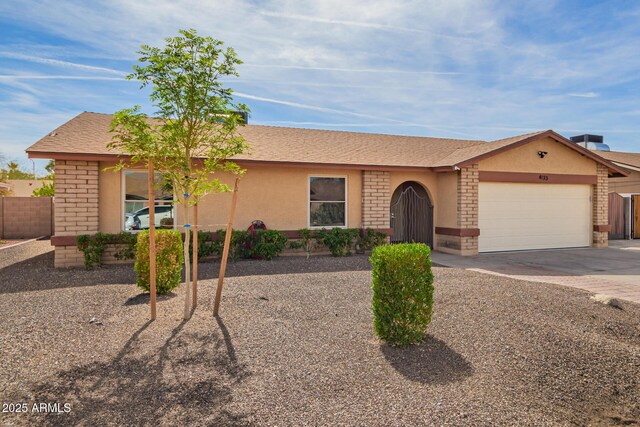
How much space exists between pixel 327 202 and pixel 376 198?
5.42 feet

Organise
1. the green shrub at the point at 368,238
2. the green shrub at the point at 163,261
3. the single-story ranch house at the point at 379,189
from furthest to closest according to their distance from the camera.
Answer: the green shrub at the point at 368,238
the single-story ranch house at the point at 379,189
the green shrub at the point at 163,261

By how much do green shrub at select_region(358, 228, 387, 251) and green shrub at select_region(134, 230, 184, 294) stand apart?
22.3 feet

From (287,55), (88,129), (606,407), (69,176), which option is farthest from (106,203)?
(606,407)

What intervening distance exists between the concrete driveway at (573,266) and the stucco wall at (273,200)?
11.6ft

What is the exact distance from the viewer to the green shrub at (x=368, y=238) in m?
13.0

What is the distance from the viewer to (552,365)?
169 inches

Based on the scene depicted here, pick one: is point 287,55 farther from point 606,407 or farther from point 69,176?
point 606,407

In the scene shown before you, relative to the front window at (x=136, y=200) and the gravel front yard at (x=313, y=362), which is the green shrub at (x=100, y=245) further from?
the gravel front yard at (x=313, y=362)

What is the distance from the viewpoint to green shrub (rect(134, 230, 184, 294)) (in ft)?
23.6

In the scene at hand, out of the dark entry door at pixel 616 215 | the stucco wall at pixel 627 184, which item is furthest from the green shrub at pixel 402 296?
the stucco wall at pixel 627 184

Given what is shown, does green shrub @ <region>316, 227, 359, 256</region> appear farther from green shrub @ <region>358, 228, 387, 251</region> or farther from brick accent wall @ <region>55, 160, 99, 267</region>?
brick accent wall @ <region>55, 160, 99, 267</region>

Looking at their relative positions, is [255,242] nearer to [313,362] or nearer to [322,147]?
[322,147]

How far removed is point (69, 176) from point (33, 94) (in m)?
8.21

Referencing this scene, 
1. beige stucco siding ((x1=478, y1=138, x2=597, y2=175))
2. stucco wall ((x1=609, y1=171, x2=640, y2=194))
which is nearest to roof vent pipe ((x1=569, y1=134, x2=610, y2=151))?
stucco wall ((x1=609, y1=171, x2=640, y2=194))
